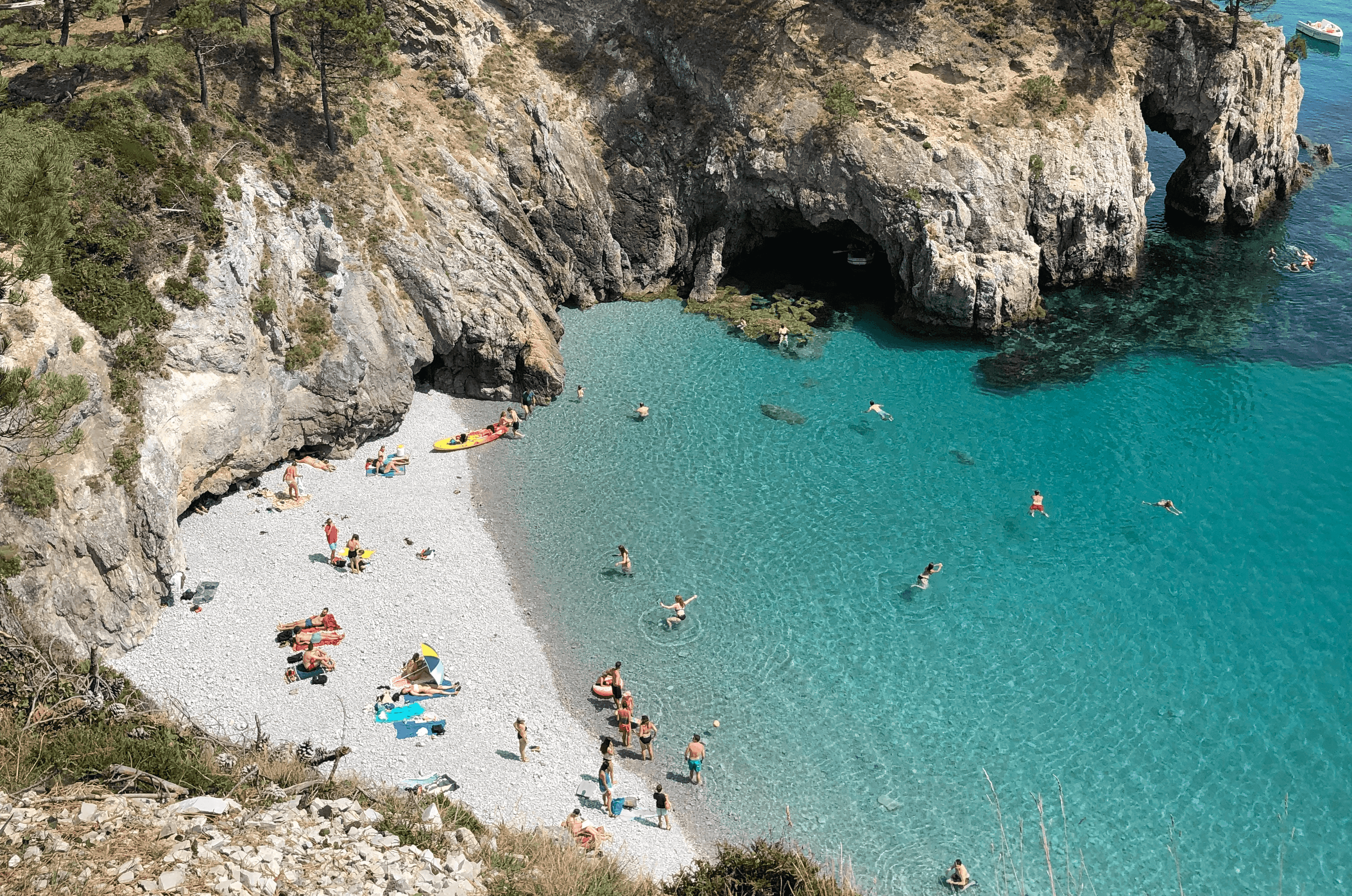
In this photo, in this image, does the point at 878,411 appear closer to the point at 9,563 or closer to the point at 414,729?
the point at 414,729

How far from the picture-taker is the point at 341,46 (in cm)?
4084

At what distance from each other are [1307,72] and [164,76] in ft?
300

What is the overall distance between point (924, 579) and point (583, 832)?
576 inches

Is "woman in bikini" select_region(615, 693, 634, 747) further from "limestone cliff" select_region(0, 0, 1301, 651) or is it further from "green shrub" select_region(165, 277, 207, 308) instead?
"green shrub" select_region(165, 277, 207, 308)

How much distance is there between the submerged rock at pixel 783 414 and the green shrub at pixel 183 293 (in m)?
22.1

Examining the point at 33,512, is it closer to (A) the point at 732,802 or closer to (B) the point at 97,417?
(B) the point at 97,417

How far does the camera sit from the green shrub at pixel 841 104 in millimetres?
47562

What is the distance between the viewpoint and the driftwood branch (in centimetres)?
1580

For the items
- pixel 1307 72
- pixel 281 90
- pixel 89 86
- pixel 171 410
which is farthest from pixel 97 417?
pixel 1307 72

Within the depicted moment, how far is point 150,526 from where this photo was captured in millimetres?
28891

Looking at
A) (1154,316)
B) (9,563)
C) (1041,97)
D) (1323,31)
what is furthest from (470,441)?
(1323,31)

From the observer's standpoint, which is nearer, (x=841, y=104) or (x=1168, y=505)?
(x=1168, y=505)

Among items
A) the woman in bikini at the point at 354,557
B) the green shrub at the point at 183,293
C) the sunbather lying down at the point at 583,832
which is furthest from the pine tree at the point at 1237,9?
the green shrub at the point at 183,293

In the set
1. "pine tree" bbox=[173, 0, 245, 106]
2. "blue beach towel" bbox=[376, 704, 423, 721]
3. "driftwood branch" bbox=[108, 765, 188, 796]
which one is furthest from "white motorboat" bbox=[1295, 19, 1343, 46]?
"driftwood branch" bbox=[108, 765, 188, 796]
